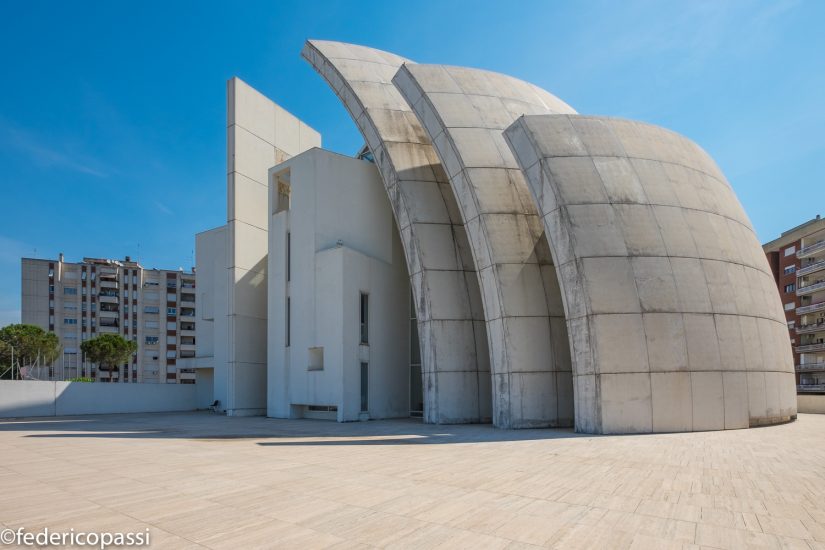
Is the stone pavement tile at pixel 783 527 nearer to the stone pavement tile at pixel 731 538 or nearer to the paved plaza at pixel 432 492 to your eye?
the paved plaza at pixel 432 492

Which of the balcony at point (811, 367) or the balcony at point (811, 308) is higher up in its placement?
the balcony at point (811, 308)

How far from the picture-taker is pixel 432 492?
8766mm

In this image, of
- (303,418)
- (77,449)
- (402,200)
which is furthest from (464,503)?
(303,418)

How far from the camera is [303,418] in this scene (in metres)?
26.3

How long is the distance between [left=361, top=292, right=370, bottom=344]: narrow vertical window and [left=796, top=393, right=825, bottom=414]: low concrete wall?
1865cm

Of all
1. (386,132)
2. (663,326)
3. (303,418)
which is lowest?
(303,418)

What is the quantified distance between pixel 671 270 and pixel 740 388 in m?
3.94

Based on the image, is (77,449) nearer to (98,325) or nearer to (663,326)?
(663,326)

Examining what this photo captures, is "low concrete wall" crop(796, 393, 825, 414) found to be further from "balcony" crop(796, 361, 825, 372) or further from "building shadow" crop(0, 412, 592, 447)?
"balcony" crop(796, 361, 825, 372)

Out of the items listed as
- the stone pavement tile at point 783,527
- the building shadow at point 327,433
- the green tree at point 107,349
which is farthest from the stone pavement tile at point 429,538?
the green tree at point 107,349

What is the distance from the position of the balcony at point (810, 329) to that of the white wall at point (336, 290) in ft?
160

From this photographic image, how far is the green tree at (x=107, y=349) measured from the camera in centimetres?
7762

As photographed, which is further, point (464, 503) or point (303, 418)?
point (303, 418)

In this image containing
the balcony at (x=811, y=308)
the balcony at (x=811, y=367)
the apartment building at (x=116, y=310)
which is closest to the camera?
the balcony at (x=811, y=367)
